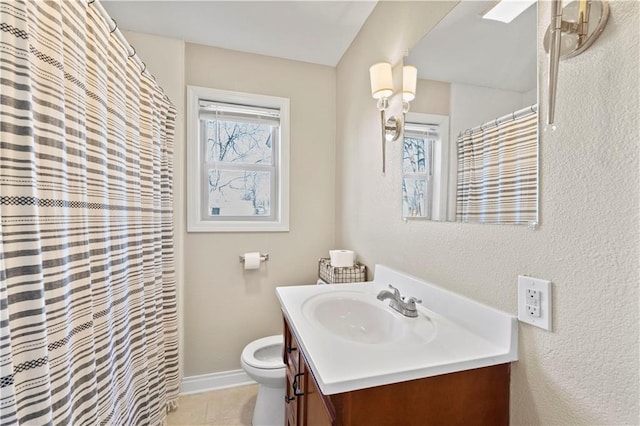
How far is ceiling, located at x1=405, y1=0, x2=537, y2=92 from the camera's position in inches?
33.8

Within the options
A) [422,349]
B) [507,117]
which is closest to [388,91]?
[507,117]

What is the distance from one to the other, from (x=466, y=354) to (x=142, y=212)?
147 cm

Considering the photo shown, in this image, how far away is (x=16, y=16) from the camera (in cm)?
70

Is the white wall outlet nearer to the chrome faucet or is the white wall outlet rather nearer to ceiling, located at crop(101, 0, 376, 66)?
Answer: the chrome faucet

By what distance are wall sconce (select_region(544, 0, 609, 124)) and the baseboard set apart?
2.33 metres

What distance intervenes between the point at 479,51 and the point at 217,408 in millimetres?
2364

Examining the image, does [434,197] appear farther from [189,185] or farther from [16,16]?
[189,185]

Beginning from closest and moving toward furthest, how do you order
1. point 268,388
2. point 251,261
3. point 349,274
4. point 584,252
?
1. point 584,252
2. point 268,388
3. point 349,274
4. point 251,261

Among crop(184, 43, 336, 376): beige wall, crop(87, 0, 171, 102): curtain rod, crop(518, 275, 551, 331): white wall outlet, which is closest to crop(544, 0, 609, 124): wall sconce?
crop(518, 275, 551, 331): white wall outlet

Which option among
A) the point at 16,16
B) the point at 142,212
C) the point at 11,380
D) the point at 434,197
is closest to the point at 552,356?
the point at 434,197

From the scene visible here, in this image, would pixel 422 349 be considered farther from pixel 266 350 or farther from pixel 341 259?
pixel 266 350

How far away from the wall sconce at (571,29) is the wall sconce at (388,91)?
0.65m

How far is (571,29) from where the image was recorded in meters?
0.70

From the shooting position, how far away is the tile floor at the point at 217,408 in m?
1.80
